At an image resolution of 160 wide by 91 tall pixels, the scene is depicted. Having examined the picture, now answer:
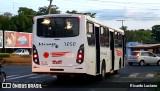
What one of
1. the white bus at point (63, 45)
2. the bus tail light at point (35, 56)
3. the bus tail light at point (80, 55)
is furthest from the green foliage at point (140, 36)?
the bus tail light at point (80, 55)

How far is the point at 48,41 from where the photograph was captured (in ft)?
58.7

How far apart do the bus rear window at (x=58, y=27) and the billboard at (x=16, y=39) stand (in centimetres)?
4685

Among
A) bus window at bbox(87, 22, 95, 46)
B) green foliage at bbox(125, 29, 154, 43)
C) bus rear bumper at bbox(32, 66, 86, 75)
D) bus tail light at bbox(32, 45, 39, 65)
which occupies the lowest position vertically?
green foliage at bbox(125, 29, 154, 43)

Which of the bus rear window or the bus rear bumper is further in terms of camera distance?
the bus rear window

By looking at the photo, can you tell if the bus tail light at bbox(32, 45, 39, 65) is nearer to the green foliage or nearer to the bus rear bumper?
the bus rear bumper

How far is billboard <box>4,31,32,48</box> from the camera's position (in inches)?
2584

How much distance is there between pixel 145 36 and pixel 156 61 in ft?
412

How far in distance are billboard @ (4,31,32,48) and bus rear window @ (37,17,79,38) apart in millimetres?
46852

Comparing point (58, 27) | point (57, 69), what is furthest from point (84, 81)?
point (58, 27)

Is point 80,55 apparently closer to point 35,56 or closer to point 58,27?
point 58,27

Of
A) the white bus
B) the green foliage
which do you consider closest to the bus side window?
the white bus

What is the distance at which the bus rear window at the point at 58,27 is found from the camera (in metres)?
17.9

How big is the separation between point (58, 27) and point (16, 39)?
51.2 metres

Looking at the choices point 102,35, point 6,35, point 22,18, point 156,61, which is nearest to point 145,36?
point 22,18
